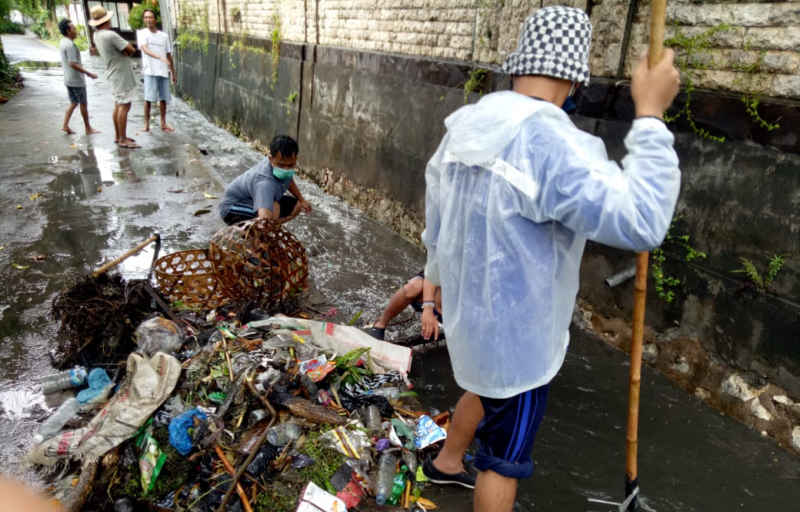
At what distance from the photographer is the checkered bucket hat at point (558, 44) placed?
1642 mm

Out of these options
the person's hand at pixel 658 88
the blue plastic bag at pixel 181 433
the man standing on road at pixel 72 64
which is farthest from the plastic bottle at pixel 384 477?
the man standing on road at pixel 72 64

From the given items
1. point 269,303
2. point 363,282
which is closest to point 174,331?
point 269,303

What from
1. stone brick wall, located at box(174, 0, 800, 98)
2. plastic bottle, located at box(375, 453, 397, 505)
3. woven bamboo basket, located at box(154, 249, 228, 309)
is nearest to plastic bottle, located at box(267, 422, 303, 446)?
plastic bottle, located at box(375, 453, 397, 505)

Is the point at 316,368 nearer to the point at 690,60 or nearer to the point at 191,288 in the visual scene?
the point at 191,288

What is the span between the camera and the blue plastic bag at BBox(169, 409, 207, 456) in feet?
8.29

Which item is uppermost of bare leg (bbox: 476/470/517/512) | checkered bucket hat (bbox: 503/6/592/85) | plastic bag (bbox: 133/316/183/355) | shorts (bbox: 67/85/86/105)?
checkered bucket hat (bbox: 503/6/592/85)

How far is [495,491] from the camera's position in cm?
201

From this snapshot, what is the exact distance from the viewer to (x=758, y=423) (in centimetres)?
311

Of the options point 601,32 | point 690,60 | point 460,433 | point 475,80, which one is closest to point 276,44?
point 475,80

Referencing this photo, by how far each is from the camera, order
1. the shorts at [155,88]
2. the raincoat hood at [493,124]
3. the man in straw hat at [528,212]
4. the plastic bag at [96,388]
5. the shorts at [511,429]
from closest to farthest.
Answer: the man in straw hat at [528,212], the raincoat hood at [493,124], the shorts at [511,429], the plastic bag at [96,388], the shorts at [155,88]

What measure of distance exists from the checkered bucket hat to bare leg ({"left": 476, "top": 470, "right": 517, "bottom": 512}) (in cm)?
151

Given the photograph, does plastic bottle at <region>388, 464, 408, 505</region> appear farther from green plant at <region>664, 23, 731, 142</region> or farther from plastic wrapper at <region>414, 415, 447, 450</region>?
green plant at <region>664, 23, 731, 142</region>

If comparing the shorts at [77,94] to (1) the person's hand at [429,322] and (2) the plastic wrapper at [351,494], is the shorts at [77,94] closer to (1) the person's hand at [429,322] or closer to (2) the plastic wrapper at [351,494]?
(1) the person's hand at [429,322]

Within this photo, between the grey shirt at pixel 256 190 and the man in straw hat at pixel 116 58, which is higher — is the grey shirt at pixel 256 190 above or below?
below
